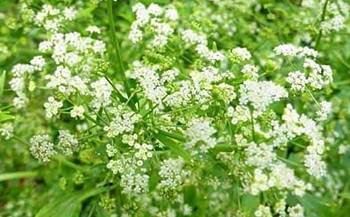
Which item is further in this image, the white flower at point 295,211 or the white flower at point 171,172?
the white flower at point 171,172

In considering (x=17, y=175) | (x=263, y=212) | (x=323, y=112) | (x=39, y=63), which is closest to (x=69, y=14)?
(x=39, y=63)

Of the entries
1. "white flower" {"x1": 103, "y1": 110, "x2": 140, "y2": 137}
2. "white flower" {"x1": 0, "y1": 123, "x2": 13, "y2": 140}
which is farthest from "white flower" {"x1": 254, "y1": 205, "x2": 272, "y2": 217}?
"white flower" {"x1": 0, "y1": 123, "x2": 13, "y2": 140}

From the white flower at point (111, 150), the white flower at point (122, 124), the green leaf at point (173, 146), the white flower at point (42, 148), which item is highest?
the white flower at point (122, 124)

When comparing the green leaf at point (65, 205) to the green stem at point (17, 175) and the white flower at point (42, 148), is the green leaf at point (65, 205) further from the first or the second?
the green stem at point (17, 175)

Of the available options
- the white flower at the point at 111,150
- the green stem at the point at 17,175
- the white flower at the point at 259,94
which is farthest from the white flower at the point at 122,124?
the green stem at the point at 17,175

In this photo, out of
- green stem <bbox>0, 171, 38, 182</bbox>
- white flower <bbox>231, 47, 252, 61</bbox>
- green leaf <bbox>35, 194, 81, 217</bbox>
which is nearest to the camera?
white flower <bbox>231, 47, 252, 61</bbox>

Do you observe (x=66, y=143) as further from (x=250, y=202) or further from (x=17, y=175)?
(x=17, y=175)

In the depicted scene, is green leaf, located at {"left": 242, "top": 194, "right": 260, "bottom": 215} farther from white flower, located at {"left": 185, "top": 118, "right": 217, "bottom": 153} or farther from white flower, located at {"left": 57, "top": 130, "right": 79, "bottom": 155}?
white flower, located at {"left": 57, "top": 130, "right": 79, "bottom": 155}

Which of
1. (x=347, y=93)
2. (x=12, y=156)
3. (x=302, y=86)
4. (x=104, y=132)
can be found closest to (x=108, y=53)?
(x=104, y=132)

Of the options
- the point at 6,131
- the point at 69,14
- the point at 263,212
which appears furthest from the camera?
the point at 69,14

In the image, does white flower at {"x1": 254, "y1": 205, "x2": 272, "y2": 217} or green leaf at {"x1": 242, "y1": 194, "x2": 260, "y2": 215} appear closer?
white flower at {"x1": 254, "y1": 205, "x2": 272, "y2": 217}

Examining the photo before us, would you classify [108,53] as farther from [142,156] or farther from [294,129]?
[294,129]

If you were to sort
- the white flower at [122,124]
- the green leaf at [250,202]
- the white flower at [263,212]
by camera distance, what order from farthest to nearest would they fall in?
the green leaf at [250,202] → the white flower at [122,124] → the white flower at [263,212]

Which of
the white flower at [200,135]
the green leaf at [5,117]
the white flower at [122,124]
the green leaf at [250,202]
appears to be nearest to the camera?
the white flower at [200,135]
